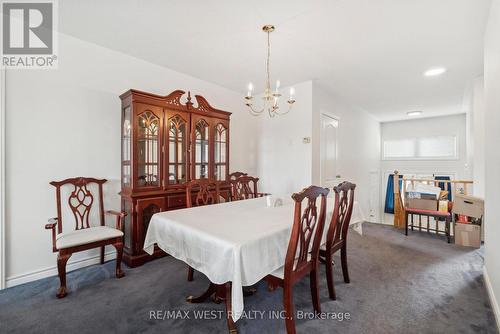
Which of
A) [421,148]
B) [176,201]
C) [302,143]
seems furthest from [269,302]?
[421,148]

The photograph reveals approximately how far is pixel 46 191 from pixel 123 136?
93 centimetres

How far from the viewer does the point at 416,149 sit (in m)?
6.32

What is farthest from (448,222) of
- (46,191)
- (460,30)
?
(46,191)

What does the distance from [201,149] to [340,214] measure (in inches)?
80.7

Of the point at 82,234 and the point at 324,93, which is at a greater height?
the point at 324,93

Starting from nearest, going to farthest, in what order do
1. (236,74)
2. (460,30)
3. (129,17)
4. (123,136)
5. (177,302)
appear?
(177,302)
(129,17)
(460,30)
(123,136)
(236,74)

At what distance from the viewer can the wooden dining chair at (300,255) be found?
1.36 meters

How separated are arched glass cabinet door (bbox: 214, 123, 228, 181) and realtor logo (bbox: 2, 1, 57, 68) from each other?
1953mm

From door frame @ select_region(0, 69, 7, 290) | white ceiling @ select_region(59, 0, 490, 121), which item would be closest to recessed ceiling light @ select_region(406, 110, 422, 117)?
white ceiling @ select_region(59, 0, 490, 121)

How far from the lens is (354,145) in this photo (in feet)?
16.7

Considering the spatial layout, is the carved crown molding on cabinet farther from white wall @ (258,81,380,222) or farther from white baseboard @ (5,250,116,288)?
white baseboard @ (5,250,116,288)

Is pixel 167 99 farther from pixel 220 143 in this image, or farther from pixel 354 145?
pixel 354 145

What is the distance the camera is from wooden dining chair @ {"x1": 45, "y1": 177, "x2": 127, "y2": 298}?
1.93 m

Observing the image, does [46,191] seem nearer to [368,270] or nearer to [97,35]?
[97,35]
